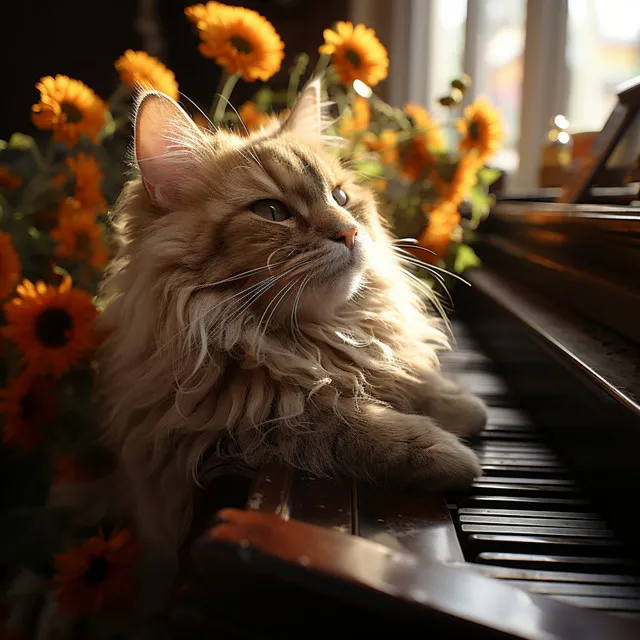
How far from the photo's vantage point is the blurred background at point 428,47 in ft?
8.13

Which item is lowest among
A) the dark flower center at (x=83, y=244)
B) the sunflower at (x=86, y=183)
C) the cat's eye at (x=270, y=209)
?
the dark flower center at (x=83, y=244)

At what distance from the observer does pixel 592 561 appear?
62 centimetres

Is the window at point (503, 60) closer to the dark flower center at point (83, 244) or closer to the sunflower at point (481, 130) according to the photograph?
the sunflower at point (481, 130)

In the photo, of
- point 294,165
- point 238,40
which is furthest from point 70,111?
point 294,165

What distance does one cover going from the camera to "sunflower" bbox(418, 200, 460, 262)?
158 centimetres

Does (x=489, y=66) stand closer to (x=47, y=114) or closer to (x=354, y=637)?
(x=47, y=114)

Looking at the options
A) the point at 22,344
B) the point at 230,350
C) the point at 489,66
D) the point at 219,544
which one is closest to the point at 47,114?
the point at 22,344

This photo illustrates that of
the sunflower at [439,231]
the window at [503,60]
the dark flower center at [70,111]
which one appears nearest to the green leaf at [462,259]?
the sunflower at [439,231]

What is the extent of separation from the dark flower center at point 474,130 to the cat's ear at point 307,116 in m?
0.51

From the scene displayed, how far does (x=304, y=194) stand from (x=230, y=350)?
0.28m

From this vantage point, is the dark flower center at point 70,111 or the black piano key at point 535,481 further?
the dark flower center at point 70,111

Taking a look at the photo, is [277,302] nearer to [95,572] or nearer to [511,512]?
[511,512]

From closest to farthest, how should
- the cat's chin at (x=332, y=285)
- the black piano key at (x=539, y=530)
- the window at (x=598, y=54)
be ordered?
the black piano key at (x=539, y=530) < the cat's chin at (x=332, y=285) < the window at (x=598, y=54)

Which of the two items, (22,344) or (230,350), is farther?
(22,344)
